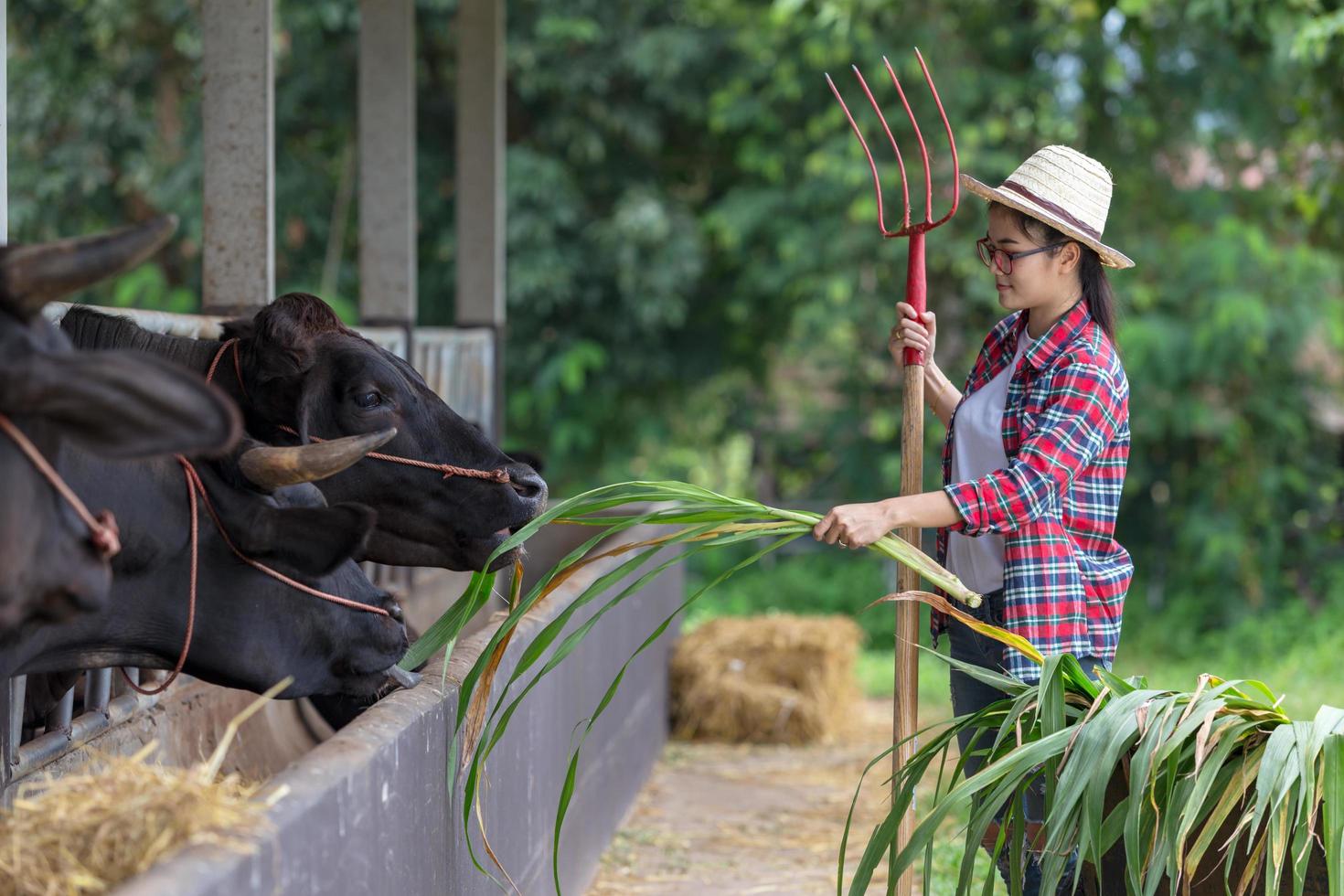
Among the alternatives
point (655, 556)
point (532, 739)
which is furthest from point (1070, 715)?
point (655, 556)

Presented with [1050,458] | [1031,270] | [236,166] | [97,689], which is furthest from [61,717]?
[1031,270]

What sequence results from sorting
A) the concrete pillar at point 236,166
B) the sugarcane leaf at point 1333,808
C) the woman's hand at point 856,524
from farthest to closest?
the concrete pillar at point 236,166 → the woman's hand at point 856,524 → the sugarcane leaf at point 1333,808

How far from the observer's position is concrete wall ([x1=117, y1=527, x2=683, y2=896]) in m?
1.79

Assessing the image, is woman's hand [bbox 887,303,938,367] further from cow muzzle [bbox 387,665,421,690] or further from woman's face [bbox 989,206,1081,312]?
cow muzzle [bbox 387,665,421,690]

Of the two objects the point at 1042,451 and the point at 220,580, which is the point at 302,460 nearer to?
the point at 220,580

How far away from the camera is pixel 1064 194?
296cm

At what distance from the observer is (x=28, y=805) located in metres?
1.72

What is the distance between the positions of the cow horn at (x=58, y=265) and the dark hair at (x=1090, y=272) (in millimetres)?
1772

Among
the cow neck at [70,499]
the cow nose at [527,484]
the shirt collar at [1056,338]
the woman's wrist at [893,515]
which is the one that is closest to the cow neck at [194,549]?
the cow neck at [70,499]

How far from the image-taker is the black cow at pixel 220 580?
95.3 inches

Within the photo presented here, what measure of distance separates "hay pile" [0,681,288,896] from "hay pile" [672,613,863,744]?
17.5 ft

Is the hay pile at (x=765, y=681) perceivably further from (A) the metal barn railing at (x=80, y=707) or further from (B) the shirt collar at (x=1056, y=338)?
(B) the shirt collar at (x=1056, y=338)

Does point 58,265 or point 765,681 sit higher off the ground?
point 58,265

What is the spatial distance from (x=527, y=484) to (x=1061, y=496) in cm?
109
